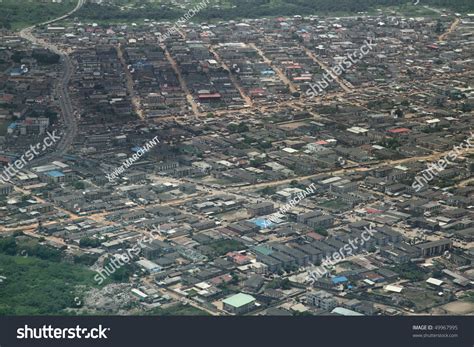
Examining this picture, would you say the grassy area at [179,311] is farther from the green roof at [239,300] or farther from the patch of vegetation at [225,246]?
the patch of vegetation at [225,246]

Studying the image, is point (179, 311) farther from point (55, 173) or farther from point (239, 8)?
point (239, 8)

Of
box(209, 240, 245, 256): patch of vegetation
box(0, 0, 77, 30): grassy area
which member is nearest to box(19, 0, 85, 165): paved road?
box(0, 0, 77, 30): grassy area

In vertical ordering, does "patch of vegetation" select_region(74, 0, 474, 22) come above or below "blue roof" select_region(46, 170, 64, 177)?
below

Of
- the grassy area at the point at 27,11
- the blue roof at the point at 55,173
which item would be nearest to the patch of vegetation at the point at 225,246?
the blue roof at the point at 55,173

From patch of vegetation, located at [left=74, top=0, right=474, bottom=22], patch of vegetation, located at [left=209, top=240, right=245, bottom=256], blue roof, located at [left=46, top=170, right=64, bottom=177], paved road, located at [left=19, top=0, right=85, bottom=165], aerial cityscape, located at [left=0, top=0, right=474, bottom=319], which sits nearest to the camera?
aerial cityscape, located at [left=0, top=0, right=474, bottom=319]

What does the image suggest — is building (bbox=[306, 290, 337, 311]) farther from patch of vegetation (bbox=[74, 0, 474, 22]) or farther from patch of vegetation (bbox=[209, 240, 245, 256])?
patch of vegetation (bbox=[74, 0, 474, 22])

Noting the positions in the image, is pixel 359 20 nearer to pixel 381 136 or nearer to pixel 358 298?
pixel 381 136
